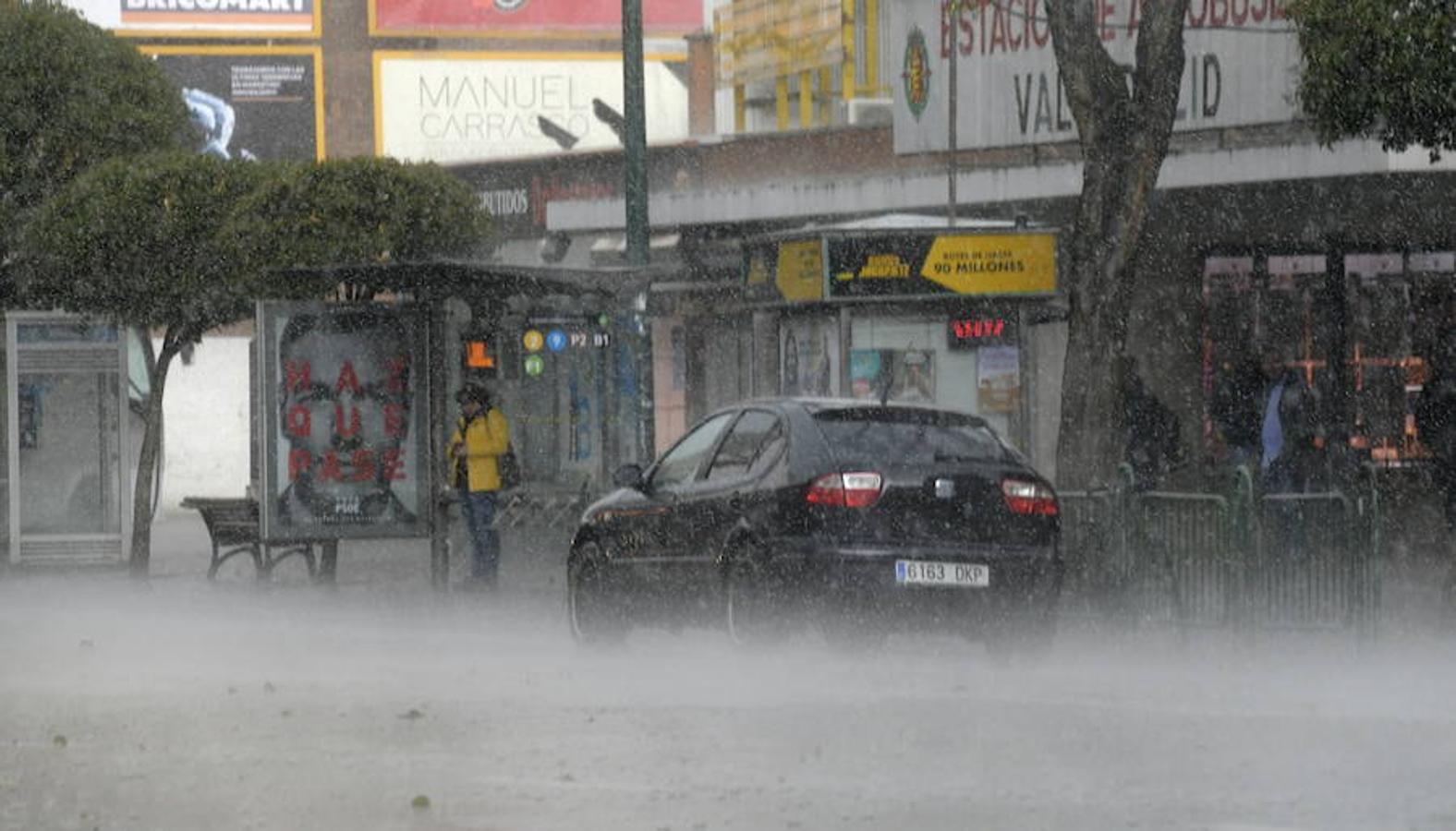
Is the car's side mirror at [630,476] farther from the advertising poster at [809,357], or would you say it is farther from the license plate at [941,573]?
the advertising poster at [809,357]

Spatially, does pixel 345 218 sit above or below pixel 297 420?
above

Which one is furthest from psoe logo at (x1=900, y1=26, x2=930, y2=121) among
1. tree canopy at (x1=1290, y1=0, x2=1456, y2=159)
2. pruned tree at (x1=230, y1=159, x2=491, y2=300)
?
tree canopy at (x1=1290, y1=0, x2=1456, y2=159)

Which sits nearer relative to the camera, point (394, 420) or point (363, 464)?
point (363, 464)

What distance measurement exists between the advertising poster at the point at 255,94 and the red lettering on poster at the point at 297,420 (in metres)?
37.0

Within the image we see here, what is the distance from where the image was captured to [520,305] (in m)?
32.1

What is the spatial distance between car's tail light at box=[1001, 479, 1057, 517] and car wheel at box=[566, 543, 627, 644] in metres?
2.61

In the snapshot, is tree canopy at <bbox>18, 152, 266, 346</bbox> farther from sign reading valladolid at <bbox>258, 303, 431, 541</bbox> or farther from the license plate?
the license plate

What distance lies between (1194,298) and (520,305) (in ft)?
24.1

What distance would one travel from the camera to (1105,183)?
19.2 m

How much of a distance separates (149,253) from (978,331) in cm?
733

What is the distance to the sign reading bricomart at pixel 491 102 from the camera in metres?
61.6

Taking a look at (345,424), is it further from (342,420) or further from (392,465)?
(392,465)

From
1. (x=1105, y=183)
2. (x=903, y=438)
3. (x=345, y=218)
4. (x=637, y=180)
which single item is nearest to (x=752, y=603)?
(x=903, y=438)

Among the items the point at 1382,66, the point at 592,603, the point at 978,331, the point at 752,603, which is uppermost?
the point at 1382,66
